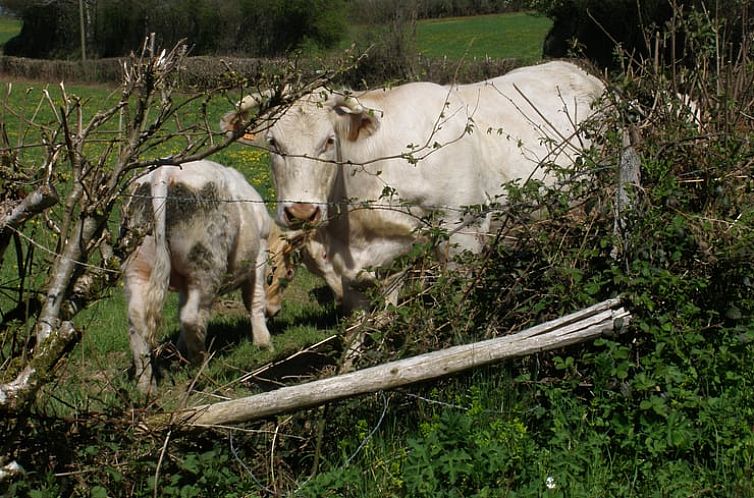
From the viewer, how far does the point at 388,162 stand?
6812 mm

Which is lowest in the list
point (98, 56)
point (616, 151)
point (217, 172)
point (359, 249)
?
point (98, 56)

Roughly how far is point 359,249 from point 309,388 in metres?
2.89

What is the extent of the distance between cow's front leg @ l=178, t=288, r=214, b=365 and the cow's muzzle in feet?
4.06

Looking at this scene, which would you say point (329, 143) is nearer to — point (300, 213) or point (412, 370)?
point (300, 213)

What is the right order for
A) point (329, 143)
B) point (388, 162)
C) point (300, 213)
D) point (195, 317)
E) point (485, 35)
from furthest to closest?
point (485, 35)
point (195, 317)
point (388, 162)
point (329, 143)
point (300, 213)

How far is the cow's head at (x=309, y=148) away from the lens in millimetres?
6438

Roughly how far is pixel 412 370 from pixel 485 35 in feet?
169

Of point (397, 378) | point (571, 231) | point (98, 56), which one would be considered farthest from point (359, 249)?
point (98, 56)

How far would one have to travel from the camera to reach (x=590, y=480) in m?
4.18

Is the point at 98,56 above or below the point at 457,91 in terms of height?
below

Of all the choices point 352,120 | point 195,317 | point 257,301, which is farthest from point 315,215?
point 257,301

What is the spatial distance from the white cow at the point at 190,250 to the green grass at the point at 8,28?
69970 millimetres

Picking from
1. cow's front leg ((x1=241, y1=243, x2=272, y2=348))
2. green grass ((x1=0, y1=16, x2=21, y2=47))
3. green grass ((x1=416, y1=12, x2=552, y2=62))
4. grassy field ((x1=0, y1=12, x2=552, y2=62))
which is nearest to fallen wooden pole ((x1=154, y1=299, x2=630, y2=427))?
cow's front leg ((x1=241, y1=243, x2=272, y2=348))

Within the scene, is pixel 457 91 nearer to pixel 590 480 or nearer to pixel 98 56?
pixel 590 480
